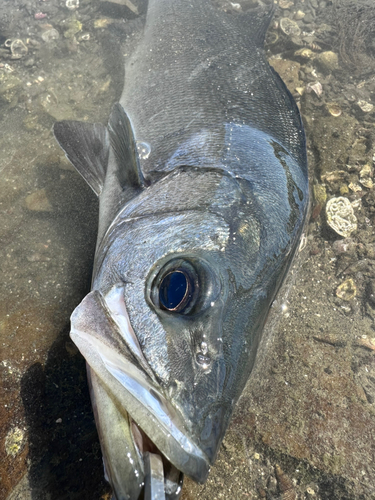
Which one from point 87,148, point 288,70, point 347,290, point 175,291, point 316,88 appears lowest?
point 347,290

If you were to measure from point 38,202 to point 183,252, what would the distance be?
7.31 feet

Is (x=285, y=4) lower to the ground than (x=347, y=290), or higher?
higher

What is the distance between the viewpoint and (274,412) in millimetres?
2494

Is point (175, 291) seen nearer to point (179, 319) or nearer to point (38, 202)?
point (179, 319)

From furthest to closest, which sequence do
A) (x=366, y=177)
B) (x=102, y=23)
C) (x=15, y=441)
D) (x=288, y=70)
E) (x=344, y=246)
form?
(x=102, y=23) → (x=288, y=70) → (x=366, y=177) → (x=344, y=246) → (x=15, y=441)

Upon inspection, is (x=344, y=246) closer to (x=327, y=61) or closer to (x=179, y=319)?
(x=179, y=319)

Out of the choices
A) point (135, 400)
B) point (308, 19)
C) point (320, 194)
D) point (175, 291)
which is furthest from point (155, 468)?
point (308, 19)

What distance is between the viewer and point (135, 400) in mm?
1411

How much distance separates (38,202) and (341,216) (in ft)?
10.3

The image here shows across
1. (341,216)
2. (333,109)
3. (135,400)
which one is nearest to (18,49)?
(333,109)

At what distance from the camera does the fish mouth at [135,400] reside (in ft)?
4.41

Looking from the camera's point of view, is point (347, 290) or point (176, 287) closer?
point (176, 287)

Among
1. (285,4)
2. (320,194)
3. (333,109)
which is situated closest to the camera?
(320,194)

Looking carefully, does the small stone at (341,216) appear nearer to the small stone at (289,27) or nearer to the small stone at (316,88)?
the small stone at (316,88)
